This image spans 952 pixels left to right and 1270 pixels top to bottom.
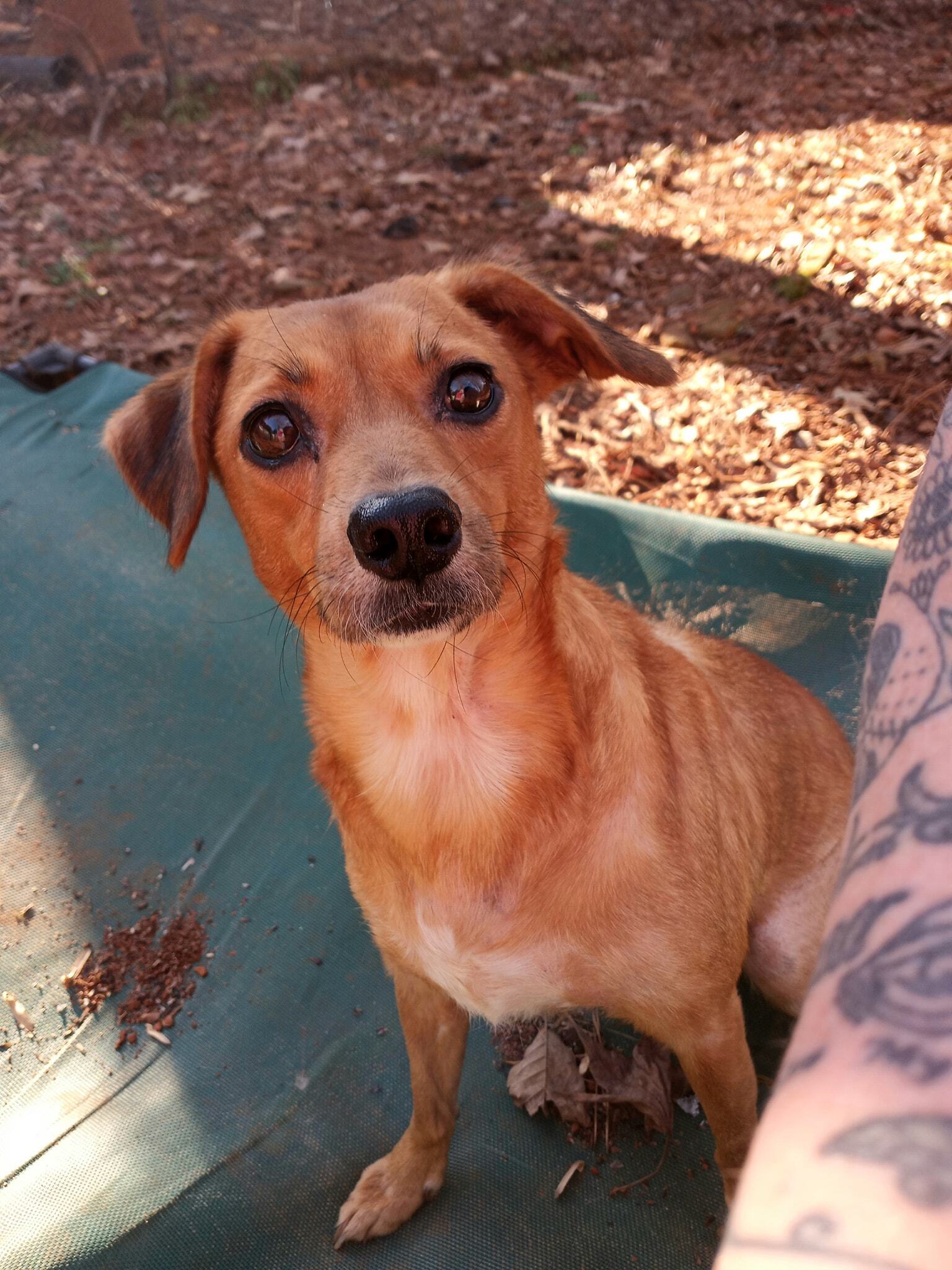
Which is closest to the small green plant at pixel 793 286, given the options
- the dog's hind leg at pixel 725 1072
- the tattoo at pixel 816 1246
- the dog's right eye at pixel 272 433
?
the dog's right eye at pixel 272 433

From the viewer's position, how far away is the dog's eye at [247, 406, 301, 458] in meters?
2.25

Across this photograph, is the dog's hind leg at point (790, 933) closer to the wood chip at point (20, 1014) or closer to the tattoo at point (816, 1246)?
the tattoo at point (816, 1246)

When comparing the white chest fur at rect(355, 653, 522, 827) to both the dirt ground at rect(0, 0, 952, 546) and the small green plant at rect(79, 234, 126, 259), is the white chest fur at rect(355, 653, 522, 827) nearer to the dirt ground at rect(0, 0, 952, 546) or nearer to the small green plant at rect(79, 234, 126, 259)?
the dirt ground at rect(0, 0, 952, 546)

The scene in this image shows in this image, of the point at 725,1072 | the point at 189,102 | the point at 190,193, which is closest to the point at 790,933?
the point at 725,1072

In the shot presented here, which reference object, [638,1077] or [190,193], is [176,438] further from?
[190,193]

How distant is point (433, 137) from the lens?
841 cm

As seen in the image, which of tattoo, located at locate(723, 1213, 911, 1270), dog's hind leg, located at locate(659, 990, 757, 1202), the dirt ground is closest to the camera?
tattoo, located at locate(723, 1213, 911, 1270)

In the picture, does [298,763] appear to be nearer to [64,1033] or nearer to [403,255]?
[64,1033]

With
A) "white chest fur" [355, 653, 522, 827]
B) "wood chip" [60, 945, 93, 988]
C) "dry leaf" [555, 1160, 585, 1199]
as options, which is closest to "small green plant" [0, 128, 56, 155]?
"wood chip" [60, 945, 93, 988]

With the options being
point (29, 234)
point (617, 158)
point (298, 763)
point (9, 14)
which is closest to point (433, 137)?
point (617, 158)

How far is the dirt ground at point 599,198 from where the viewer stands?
5.00 metres

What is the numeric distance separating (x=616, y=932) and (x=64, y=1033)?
6.63 feet

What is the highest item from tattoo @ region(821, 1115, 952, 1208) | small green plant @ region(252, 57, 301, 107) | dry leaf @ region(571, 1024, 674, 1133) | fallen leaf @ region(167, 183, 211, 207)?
small green plant @ region(252, 57, 301, 107)

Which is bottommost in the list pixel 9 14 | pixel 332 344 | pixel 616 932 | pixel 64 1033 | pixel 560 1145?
pixel 64 1033
